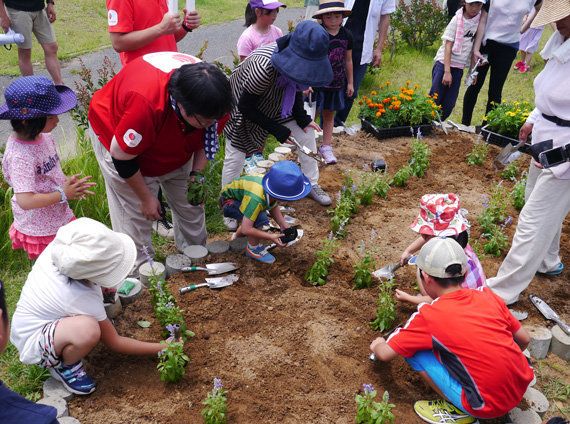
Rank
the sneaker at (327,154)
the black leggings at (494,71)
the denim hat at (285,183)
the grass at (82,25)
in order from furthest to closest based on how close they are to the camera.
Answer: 1. the grass at (82,25)
2. the black leggings at (494,71)
3. the sneaker at (327,154)
4. the denim hat at (285,183)

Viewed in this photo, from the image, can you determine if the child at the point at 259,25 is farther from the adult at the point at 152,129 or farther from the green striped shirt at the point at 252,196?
the adult at the point at 152,129

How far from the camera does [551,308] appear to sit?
370 cm

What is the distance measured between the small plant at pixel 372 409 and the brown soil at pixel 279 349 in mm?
159

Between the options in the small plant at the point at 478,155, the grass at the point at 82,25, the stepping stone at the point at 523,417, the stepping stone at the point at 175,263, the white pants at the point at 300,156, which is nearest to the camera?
the stepping stone at the point at 523,417

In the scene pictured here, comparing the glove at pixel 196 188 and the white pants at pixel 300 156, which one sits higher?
the glove at pixel 196 188

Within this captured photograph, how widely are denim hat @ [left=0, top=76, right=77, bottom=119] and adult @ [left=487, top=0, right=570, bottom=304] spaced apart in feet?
9.26

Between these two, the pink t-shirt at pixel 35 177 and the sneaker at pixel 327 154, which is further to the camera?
the sneaker at pixel 327 154

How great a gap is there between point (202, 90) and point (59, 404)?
5.68ft

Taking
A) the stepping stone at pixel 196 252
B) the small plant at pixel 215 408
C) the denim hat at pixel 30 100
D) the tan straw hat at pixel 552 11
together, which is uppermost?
the tan straw hat at pixel 552 11

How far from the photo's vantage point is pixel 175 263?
3.72 metres

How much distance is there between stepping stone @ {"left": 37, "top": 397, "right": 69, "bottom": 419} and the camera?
8.62ft

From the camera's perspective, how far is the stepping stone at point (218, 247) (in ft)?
Result: 12.9

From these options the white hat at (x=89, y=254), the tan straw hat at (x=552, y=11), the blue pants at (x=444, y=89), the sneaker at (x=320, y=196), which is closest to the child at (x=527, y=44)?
the blue pants at (x=444, y=89)

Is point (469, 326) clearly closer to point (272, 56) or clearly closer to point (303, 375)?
point (303, 375)
